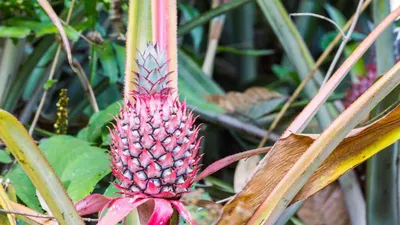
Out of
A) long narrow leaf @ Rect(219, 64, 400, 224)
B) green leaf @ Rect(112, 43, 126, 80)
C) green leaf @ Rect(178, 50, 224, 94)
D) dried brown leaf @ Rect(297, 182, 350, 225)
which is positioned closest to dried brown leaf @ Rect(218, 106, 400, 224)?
long narrow leaf @ Rect(219, 64, 400, 224)

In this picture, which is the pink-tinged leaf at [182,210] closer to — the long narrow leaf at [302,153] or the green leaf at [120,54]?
the long narrow leaf at [302,153]

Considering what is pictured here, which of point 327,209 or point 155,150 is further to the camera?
point 327,209

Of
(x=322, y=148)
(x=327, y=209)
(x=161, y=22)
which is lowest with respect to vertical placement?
(x=327, y=209)

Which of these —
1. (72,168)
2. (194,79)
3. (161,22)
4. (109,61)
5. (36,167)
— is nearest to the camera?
(36,167)

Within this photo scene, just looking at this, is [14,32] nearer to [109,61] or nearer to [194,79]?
[109,61]

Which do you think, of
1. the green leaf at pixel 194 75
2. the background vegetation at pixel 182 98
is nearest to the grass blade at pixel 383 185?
the background vegetation at pixel 182 98

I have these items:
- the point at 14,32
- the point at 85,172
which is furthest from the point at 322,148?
the point at 14,32

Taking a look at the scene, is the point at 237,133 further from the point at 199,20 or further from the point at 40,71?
the point at 40,71

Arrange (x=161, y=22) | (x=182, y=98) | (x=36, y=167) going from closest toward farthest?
(x=36, y=167)
(x=161, y=22)
(x=182, y=98)

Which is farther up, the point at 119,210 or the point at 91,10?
the point at 91,10
